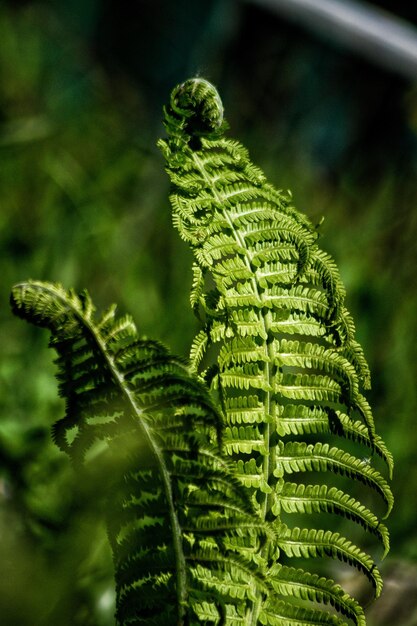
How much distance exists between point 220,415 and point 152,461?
106mm

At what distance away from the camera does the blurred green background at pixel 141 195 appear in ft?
5.17

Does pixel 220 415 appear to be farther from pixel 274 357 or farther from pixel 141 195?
pixel 141 195

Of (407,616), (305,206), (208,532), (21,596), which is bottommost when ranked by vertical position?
(21,596)

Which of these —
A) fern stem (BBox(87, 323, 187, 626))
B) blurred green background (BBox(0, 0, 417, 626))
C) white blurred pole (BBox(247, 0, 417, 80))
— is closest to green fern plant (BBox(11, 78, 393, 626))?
fern stem (BBox(87, 323, 187, 626))

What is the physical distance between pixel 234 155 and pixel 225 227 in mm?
120

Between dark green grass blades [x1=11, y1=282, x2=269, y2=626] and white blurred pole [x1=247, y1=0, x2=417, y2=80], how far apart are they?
95.1 inches

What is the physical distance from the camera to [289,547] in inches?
39.9

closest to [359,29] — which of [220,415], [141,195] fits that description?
[141,195]

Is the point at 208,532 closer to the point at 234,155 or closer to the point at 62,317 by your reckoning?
the point at 62,317

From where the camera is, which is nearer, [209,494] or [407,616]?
[209,494]

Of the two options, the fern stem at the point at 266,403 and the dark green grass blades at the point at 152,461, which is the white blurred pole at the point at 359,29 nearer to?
the fern stem at the point at 266,403

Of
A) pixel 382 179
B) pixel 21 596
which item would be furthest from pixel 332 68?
pixel 21 596

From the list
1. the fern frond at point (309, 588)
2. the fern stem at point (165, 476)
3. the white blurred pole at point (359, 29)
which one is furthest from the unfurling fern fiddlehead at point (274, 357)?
the white blurred pole at point (359, 29)

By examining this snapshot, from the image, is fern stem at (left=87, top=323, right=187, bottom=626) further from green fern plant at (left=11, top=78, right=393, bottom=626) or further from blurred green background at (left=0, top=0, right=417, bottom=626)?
blurred green background at (left=0, top=0, right=417, bottom=626)
